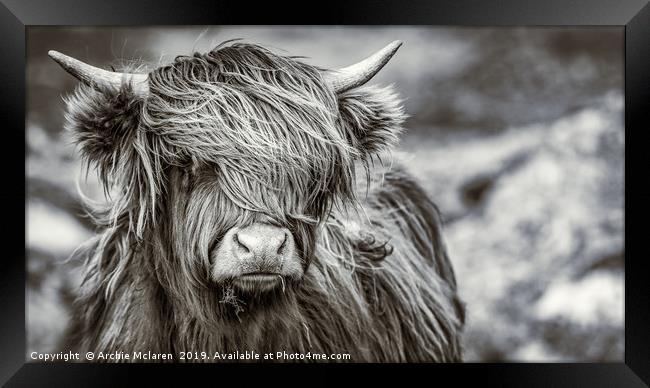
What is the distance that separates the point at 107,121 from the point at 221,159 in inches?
16.6

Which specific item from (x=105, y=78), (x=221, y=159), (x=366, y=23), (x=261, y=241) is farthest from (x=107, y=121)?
(x=366, y=23)

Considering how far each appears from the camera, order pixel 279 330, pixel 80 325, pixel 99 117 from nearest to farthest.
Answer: pixel 99 117 → pixel 279 330 → pixel 80 325

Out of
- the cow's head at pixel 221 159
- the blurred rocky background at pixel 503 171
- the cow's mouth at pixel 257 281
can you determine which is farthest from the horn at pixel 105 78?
the cow's mouth at pixel 257 281

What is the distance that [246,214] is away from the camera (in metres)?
2.06

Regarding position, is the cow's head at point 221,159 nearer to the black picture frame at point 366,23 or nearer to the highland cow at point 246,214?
the highland cow at point 246,214

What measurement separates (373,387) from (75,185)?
1.55 meters

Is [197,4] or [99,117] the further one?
[197,4]

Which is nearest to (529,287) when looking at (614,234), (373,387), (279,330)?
(614,234)

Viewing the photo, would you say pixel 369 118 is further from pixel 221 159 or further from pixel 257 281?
pixel 257 281

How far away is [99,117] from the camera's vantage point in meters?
2.12

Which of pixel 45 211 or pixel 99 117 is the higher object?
pixel 99 117

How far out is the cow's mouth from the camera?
2055mm

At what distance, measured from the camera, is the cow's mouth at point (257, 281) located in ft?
6.74
